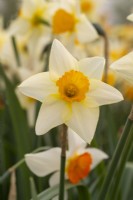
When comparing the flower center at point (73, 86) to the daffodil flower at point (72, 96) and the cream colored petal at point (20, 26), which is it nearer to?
the daffodil flower at point (72, 96)

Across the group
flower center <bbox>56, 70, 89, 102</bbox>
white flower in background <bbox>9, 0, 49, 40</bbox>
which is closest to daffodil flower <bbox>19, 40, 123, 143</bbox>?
flower center <bbox>56, 70, 89, 102</bbox>

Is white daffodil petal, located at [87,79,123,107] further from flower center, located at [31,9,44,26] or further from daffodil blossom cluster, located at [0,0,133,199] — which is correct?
flower center, located at [31,9,44,26]

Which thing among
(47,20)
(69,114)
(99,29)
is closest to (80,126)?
(69,114)

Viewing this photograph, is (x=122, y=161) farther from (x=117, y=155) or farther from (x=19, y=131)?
(x=19, y=131)

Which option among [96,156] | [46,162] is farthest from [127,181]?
[46,162]

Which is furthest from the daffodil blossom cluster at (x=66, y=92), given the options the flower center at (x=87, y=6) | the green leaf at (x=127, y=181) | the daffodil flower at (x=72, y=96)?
the flower center at (x=87, y=6)

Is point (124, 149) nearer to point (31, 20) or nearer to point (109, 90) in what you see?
point (109, 90)

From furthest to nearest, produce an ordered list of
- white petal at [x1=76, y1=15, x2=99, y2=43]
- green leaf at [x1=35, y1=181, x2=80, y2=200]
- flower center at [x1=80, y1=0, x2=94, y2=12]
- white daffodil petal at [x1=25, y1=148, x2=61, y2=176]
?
1. flower center at [x1=80, y1=0, x2=94, y2=12]
2. white petal at [x1=76, y1=15, x2=99, y2=43]
3. white daffodil petal at [x1=25, y1=148, x2=61, y2=176]
4. green leaf at [x1=35, y1=181, x2=80, y2=200]
